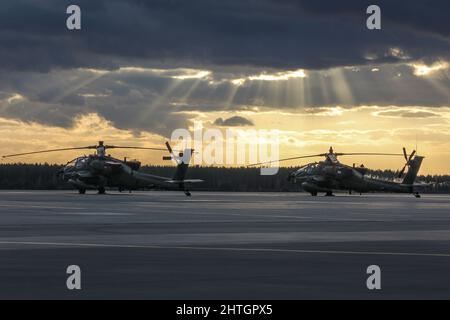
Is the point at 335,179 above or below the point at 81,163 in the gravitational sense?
below

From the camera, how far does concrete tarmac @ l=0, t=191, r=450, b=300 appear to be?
83.5 ft

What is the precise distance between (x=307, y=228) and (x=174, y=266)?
23.4 m

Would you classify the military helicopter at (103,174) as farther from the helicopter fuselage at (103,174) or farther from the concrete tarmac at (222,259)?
the concrete tarmac at (222,259)

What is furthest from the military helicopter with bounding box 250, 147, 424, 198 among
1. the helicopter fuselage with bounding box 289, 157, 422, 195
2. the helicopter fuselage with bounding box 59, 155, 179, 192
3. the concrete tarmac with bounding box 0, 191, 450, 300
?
the concrete tarmac with bounding box 0, 191, 450, 300

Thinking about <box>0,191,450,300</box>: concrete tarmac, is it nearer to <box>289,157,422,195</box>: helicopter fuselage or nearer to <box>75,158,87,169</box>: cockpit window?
<box>75,158,87,169</box>: cockpit window

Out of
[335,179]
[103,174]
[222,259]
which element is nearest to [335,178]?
[335,179]

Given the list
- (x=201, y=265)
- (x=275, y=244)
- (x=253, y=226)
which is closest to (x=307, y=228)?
(x=253, y=226)

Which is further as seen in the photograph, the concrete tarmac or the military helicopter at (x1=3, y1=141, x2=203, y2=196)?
the military helicopter at (x1=3, y1=141, x2=203, y2=196)

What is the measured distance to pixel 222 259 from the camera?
112 ft

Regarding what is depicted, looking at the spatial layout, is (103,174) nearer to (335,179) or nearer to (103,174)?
(103,174)

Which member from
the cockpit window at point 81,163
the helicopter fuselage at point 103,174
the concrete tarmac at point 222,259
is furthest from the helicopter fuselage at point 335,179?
the concrete tarmac at point 222,259

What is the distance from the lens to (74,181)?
138m

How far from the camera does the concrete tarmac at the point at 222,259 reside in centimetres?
2545
